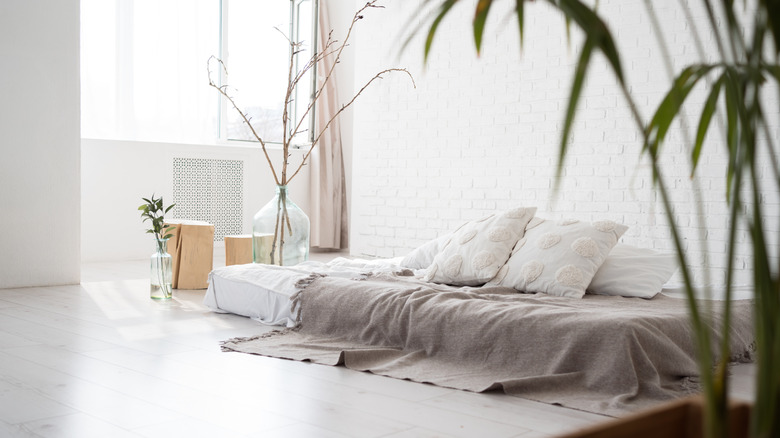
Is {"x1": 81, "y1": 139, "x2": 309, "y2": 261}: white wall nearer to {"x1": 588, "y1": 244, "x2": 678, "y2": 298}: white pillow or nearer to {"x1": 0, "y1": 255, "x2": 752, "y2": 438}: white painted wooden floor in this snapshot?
{"x1": 0, "y1": 255, "x2": 752, "y2": 438}: white painted wooden floor

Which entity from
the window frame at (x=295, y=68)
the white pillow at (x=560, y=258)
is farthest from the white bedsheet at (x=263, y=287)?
the window frame at (x=295, y=68)

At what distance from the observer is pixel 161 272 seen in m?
4.17

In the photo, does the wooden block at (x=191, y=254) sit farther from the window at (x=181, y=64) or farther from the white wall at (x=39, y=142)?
the window at (x=181, y=64)

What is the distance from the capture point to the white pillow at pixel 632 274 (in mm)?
3250

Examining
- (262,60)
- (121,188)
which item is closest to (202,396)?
(121,188)

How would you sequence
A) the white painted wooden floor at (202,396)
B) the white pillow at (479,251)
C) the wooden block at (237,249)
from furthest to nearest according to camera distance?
1. the wooden block at (237,249)
2. the white pillow at (479,251)
3. the white painted wooden floor at (202,396)

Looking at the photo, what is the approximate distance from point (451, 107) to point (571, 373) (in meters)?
3.78

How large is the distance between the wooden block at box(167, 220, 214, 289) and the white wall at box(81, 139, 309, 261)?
1.62 meters

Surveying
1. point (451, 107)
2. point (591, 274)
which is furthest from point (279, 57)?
point (591, 274)

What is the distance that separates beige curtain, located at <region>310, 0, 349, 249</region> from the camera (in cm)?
739

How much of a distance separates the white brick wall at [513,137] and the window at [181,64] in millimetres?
1093

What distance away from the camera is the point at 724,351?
70cm

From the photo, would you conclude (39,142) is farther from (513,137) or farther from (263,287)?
(513,137)

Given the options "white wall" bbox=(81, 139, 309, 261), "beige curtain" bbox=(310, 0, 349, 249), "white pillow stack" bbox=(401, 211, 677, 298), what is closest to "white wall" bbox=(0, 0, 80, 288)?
"white wall" bbox=(81, 139, 309, 261)
